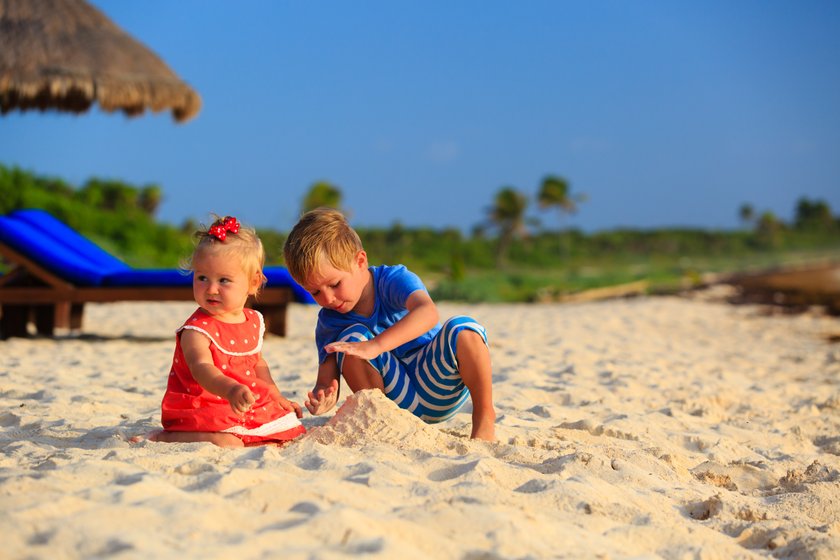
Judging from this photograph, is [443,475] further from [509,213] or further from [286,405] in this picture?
[509,213]

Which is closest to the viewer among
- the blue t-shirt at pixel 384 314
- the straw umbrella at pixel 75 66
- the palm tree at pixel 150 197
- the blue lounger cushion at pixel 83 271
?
the blue t-shirt at pixel 384 314

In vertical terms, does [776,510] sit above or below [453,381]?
below

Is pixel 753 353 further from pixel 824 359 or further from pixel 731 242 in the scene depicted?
pixel 731 242

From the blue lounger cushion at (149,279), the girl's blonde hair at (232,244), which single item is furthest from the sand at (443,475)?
the blue lounger cushion at (149,279)

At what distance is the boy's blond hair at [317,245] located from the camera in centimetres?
280

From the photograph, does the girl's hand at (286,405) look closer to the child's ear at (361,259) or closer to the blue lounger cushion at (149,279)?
the child's ear at (361,259)

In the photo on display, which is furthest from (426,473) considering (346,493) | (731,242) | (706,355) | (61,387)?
(731,242)


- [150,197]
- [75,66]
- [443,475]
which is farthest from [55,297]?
[150,197]

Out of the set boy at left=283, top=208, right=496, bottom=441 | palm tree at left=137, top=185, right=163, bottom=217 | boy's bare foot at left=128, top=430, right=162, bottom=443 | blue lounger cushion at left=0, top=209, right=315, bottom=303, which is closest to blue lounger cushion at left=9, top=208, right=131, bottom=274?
blue lounger cushion at left=0, top=209, right=315, bottom=303

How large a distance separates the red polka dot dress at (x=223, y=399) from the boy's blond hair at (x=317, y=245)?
0.29 m

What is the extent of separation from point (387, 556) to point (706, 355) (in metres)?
5.84

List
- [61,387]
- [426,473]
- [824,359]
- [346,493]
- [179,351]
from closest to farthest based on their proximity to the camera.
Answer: [346,493], [426,473], [179,351], [61,387], [824,359]

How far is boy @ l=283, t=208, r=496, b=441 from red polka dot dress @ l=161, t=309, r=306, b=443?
0.16 meters

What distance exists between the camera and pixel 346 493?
2.09 meters
